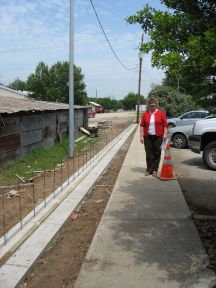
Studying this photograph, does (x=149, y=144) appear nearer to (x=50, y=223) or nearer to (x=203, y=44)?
(x=50, y=223)

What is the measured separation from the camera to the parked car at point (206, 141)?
11352 millimetres

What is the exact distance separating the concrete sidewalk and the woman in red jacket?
6.46 ft

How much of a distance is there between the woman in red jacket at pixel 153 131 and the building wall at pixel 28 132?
157 inches

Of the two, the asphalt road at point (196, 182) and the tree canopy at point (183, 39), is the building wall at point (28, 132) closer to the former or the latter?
the asphalt road at point (196, 182)

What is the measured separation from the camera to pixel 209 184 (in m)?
9.30

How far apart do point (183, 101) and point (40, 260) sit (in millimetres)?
33716

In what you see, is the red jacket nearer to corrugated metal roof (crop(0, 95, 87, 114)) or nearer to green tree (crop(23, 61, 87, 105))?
corrugated metal roof (crop(0, 95, 87, 114))

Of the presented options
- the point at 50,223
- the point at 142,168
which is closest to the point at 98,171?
the point at 142,168

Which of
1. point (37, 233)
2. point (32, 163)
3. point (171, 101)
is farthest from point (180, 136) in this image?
point (171, 101)

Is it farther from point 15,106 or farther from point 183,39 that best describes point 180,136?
point 183,39

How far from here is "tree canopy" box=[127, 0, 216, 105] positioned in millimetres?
3803

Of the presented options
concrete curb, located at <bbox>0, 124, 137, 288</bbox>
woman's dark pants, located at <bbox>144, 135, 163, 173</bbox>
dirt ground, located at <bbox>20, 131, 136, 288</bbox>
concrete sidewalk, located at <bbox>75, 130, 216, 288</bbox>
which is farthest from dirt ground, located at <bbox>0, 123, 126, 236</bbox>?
woman's dark pants, located at <bbox>144, 135, 163, 173</bbox>

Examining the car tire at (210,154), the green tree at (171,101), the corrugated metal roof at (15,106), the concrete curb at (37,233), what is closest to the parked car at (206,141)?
the car tire at (210,154)

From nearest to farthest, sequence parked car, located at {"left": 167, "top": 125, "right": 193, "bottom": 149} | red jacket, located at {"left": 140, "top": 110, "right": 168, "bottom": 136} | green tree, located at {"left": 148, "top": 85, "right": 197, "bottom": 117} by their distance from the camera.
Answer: red jacket, located at {"left": 140, "top": 110, "right": 168, "bottom": 136}, parked car, located at {"left": 167, "top": 125, "right": 193, "bottom": 149}, green tree, located at {"left": 148, "top": 85, "right": 197, "bottom": 117}
